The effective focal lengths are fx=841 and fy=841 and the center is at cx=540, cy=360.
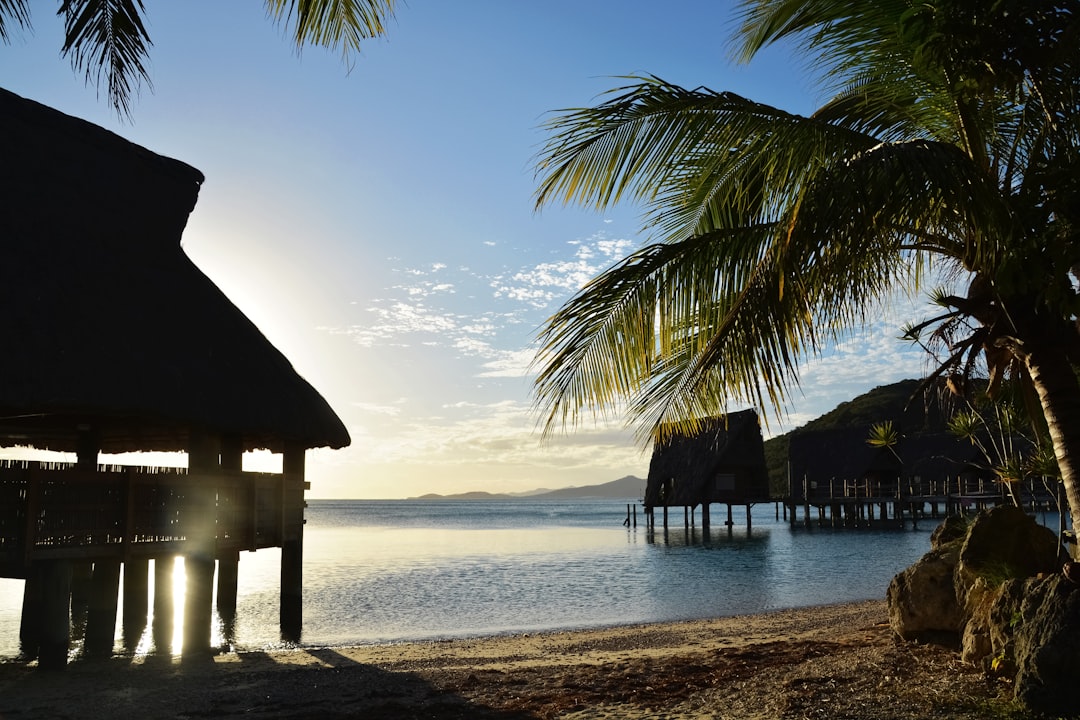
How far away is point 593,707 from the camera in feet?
22.5

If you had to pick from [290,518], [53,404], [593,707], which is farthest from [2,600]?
[593,707]

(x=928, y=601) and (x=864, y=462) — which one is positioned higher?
(x=864, y=462)

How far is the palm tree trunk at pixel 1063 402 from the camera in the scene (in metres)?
5.45

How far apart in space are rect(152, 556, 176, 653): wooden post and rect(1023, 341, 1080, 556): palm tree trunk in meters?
11.1

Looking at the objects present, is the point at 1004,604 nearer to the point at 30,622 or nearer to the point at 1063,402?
the point at 1063,402

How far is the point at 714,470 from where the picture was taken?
151 feet

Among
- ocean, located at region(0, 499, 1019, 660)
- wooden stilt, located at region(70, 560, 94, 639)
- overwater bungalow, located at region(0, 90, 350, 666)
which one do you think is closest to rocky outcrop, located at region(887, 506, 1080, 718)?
overwater bungalow, located at region(0, 90, 350, 666)

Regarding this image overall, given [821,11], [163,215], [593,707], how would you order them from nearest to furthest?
1. [821,11]
2. [593,707]
3. [163,215]

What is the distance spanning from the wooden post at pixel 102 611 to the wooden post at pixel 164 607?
635mm

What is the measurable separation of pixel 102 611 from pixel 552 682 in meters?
7.25

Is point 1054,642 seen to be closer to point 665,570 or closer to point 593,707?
point 593,707

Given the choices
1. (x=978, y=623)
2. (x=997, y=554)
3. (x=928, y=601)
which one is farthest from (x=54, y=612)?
(x=997, y=554)

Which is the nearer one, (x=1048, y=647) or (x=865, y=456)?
(x=1048, y=647)

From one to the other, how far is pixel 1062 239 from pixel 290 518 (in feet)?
35.8
